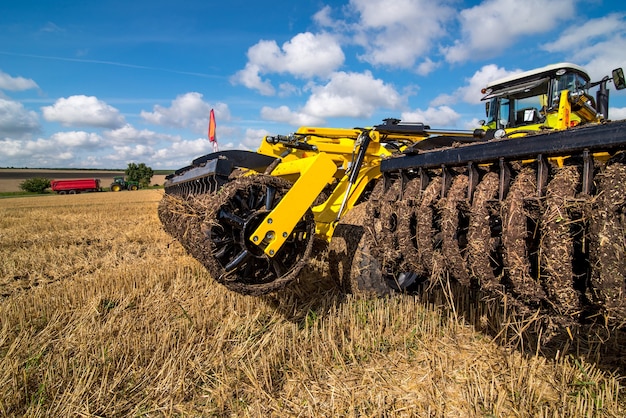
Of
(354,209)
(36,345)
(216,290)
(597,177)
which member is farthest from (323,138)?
(36,345)

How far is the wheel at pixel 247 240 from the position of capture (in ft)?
10.1

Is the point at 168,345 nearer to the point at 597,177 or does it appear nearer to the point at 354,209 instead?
the point at 354,209

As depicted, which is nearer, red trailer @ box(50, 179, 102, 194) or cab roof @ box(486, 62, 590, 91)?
cab roof @ box(486, 62, 590, 91)

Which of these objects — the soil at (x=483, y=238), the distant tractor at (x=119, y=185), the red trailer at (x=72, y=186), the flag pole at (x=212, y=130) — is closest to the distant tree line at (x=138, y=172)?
the distant tractor at (x=119, y=185)

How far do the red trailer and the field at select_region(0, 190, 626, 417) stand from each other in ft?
177

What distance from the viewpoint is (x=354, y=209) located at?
4.48 m

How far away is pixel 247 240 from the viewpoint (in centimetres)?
322

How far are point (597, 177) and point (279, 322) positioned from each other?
270cm

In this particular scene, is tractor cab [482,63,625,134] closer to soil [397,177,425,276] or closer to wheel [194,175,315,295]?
soil [397,177,425,276]

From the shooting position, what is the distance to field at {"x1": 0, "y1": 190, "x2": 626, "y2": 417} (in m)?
2.49

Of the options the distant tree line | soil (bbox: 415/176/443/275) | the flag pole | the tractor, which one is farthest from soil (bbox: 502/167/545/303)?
the distant tree line

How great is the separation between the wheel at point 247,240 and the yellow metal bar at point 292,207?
99 millimetres

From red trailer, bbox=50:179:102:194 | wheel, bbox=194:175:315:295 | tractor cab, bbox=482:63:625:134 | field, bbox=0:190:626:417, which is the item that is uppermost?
tractor cab, bbox=482:63:625:134

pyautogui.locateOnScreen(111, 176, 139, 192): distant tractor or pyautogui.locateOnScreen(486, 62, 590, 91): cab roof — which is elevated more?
pyautogui.locateOnScreen(486, 62, 590, 91): cab roof
